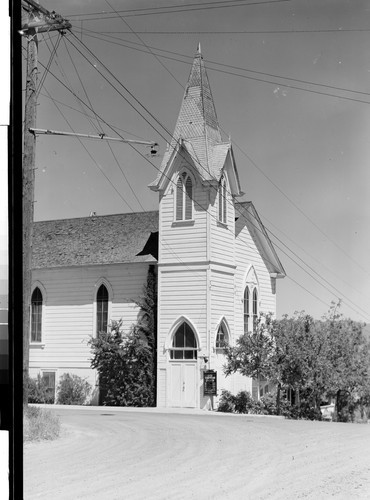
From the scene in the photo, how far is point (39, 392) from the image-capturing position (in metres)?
6.66

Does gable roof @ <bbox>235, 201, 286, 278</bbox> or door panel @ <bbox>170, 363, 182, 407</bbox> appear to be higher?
gable roof @ <bbox>235, 201, 286, 278</bbox>

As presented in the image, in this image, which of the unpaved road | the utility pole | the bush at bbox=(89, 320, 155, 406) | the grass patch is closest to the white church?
the bush at bbox=(89, 320, 155, 406)

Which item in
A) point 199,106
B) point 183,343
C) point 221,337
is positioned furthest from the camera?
point 221,337

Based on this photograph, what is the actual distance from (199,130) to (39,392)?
2820mm

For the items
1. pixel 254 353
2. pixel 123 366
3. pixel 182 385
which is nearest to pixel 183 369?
pixel 182 385

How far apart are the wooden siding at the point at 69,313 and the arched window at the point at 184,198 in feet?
3.30

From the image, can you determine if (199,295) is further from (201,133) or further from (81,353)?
(201,133)

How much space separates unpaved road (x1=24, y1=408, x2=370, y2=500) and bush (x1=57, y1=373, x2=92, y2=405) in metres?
0.17

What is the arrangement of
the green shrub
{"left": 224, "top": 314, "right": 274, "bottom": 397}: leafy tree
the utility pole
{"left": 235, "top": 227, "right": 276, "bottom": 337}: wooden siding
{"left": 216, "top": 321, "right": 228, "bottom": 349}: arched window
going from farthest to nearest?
{"left": 224, "top": 314, "right": 274, "bottom": 397}: leafy tree → {"left": 216, "top": 321, "right": 228, "bottom": 349}: arched window → the green shrub → {"left": 235, "top": 227, "right": 276, "bottom": 337}: wooden siding → the utility pole

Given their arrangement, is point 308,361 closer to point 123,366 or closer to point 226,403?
point 226,403

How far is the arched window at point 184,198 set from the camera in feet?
21.1

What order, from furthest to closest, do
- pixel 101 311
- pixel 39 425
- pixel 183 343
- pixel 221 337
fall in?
pixel 221 337 → pixel 183 343 → pixel 101 311 → pixel 39 425

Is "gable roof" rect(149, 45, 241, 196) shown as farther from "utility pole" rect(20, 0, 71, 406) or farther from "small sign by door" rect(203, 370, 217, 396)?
"small sign by door" rect(203, 370, 217, 396)

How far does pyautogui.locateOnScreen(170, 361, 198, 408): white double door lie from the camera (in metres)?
7.13
